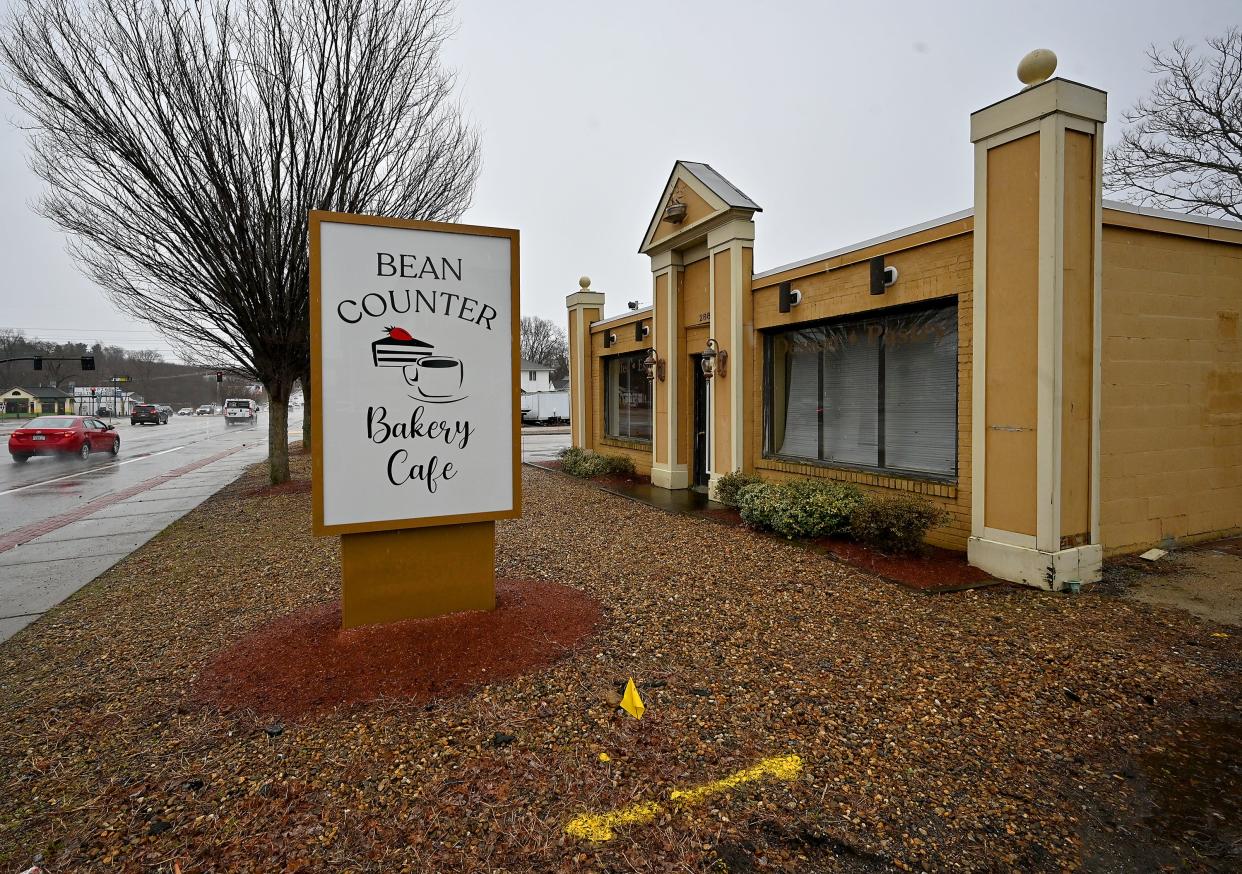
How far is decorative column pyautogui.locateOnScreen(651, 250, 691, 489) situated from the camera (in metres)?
10.9

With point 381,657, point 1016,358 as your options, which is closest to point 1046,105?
point 1016,358

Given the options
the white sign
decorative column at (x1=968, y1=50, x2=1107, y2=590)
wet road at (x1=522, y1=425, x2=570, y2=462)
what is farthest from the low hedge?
wet road at (x1=522, y1=425, x2=570, y2=462)

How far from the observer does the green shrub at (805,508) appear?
6.75 metres

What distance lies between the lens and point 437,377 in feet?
14.1

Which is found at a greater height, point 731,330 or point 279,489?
point 731,330

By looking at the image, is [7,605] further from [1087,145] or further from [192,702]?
[1087,145]

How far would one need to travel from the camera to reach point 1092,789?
2676mm

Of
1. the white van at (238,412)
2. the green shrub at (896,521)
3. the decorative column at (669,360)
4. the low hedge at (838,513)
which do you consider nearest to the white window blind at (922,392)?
the low hedge at (838,513)

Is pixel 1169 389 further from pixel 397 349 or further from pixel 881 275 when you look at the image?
pixel 397 349

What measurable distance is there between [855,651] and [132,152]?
11.4m

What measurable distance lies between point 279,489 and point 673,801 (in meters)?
11.0

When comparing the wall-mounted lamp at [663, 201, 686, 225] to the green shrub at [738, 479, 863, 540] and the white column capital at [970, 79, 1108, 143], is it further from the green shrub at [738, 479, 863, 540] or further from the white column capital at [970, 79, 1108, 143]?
the white column capital at [970, 79, 1108, 143]

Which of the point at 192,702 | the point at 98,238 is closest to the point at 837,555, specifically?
the point at 192,702

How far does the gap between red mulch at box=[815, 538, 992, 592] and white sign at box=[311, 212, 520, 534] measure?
3.42 meters
